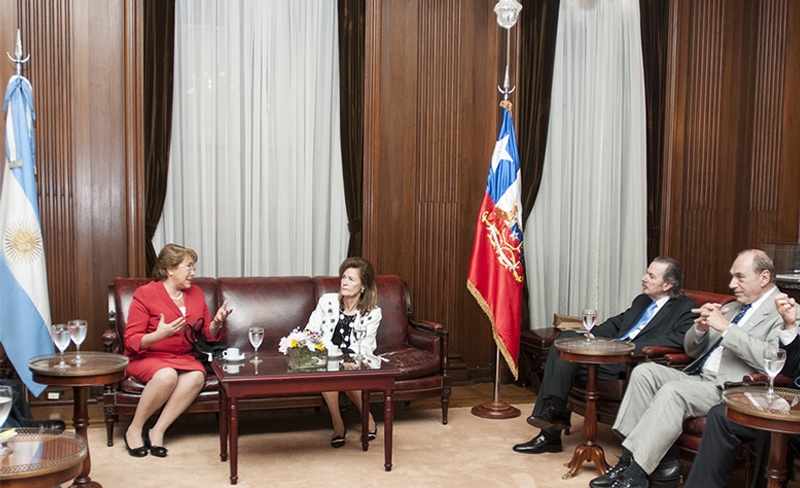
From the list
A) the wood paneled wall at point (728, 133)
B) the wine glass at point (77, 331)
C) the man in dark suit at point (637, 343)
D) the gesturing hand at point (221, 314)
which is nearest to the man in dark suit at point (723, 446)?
the man in dark suit at point (637, 343)

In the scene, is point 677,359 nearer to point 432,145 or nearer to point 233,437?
point 233,437

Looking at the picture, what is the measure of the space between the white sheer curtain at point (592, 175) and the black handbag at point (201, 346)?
2.98m

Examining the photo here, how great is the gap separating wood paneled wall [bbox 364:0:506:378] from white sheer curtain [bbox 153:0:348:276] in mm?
344

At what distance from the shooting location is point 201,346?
4.93 meters

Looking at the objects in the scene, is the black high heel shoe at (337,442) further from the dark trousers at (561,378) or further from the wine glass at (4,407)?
the wine glass at (4,407)

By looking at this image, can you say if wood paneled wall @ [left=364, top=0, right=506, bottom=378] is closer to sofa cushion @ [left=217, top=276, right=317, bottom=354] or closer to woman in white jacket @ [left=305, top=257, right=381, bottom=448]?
sofa cushion @ [left=217, top=276, right=317, bottom=354]

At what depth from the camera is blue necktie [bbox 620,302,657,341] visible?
16.0 ft

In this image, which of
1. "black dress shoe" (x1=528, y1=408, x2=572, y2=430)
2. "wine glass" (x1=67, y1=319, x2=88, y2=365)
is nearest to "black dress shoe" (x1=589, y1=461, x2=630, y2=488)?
"black dress shoe" (x1=528, y1=408, x2=572, y2=430)

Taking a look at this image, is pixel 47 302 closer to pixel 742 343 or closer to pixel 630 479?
pixel 630 479

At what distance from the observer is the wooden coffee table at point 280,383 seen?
404 centimetres

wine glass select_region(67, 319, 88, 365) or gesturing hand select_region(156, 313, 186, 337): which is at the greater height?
wine glass select_region(67, 319, 88, 365)

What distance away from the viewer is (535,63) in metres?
→ 6.64

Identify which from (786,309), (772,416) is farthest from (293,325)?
(772,416)

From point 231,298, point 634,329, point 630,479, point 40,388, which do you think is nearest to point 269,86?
point 231,298
